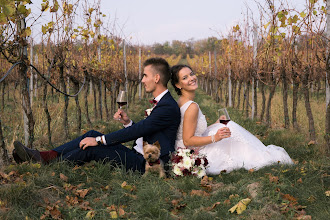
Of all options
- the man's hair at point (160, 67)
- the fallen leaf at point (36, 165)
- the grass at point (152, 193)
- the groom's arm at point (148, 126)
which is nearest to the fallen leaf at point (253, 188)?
the grass at point (152, 193)

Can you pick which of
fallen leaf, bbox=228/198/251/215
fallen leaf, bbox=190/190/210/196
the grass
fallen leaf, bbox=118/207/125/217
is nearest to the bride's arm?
the grass

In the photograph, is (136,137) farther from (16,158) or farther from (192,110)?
(16,158)

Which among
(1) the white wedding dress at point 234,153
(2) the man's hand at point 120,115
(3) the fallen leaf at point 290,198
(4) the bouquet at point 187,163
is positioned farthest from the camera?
(1) the white wedding dress at point 234,153

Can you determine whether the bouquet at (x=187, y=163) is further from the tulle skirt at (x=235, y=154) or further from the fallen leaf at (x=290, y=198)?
the fallen leaf at (x=290, y=198)

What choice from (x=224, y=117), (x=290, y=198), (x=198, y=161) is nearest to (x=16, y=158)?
(x=198, y=161)

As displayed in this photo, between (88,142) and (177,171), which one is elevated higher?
(88,142)

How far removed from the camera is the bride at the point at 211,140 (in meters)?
3.60

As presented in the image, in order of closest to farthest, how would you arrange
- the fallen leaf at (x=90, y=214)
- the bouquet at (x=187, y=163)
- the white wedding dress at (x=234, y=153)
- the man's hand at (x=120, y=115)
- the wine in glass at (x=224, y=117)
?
the fallen leaf at (x=90, y=214) < the wine in glass at (x=224, y=117) < the bouquet at (x=187, y=163) < the man's hand at (x=120, y=115) < the white wedding dress at (x=234, y=153)

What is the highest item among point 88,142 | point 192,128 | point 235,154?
point 192,128

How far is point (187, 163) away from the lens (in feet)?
11.6

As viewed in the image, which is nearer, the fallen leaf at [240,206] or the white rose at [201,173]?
the fallen leaf at [240,206]

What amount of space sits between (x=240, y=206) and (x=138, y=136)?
1304 millimetres

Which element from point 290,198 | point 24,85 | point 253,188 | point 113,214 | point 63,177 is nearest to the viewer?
point 113,214

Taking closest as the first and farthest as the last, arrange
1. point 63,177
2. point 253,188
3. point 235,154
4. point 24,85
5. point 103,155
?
point 253,188 < point 63,177 < point 103,155 < point 235,154 < point 24,85
